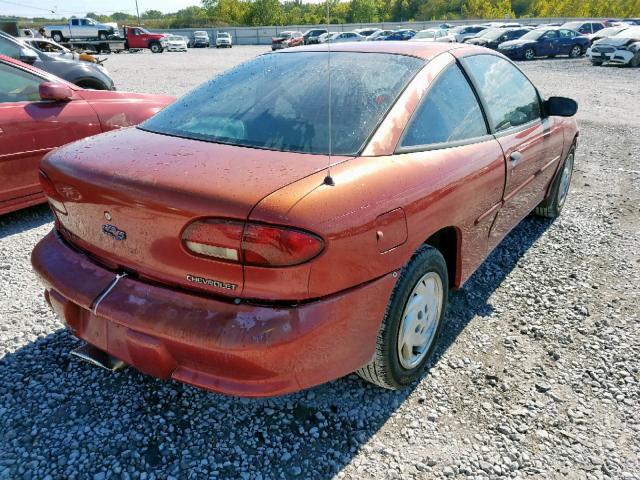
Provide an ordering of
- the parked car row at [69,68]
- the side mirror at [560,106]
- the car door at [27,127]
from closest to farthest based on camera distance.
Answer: the side mirror at [560,106] < the car door at [27,127] < the parked car row at [69,68]

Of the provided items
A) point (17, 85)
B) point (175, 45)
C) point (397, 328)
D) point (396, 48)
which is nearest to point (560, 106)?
point (396, 48)

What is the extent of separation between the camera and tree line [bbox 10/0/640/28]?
56.3 m

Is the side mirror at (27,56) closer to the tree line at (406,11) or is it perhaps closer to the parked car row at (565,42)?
the parked car row at (565,42)

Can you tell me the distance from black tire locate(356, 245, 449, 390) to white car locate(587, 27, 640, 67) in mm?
21729

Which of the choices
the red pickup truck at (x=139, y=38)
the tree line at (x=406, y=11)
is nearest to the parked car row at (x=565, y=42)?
the red pickup truck at (x=139, y=38)

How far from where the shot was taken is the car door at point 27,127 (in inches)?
156

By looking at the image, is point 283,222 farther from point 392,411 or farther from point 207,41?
point 207,41

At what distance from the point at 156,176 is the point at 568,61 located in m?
24.9

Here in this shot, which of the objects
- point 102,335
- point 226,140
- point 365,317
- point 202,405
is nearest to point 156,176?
point 226,140

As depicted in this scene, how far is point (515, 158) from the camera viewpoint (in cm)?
292

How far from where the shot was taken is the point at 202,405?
7.42 feet

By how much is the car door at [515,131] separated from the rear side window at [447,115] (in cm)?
14

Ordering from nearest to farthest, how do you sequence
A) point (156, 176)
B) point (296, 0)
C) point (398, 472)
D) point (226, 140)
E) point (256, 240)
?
1. point (256, 240)
2. point (156, 176)
3. point (398, 472)
4. point (226, 140)
5. point (296, 0)

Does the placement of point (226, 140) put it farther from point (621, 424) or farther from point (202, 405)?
point (621, 424)
